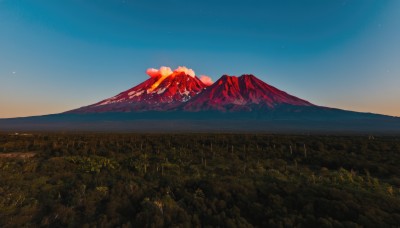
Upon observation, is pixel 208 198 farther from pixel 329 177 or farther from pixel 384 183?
pixel 384 183

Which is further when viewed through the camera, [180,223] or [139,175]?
[139,175]

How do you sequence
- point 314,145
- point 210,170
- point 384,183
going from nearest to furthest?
point 384,183 < point 210,170 < point 314,145

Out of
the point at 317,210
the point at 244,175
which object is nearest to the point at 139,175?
the point at 244,175

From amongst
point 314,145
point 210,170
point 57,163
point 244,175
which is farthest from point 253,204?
point 314,145

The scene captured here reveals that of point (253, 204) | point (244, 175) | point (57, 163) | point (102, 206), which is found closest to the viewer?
point (253, 204)

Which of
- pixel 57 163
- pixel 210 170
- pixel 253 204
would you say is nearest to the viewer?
pixel 253 204

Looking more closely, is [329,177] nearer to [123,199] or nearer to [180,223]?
[180,223]

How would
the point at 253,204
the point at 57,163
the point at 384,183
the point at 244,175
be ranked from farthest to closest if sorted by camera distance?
the point at 57,163
the point at 244,175
the point at 384,183
the point at 253,204

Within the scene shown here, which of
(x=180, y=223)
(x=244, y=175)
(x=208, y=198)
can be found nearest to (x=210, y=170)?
(x=244, y=175)
